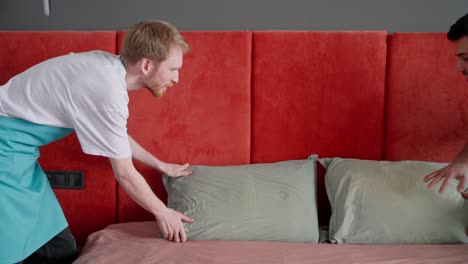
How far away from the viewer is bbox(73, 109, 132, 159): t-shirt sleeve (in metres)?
1.66

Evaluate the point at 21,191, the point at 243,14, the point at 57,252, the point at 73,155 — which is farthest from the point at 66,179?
the point at 243,14

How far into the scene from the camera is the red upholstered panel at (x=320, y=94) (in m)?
2.13

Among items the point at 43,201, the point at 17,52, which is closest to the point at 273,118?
the point at 43,201

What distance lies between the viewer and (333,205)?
2.01 m

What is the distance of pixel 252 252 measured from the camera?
5.78 feet

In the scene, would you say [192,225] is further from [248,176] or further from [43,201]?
[43,201]

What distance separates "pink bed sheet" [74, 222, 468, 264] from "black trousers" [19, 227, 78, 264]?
0.10 meters

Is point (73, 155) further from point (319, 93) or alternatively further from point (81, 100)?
point (319, 93)

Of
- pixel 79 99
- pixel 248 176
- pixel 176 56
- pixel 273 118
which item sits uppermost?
pixel 176 56

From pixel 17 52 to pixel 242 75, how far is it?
104 cm

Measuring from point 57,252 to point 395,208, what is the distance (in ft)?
4.37

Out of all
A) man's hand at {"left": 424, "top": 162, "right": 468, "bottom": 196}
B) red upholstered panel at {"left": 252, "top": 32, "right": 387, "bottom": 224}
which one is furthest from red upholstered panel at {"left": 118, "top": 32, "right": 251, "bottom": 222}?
man's hand at {"left": 424, "top": 162, "right": 468, "bottom": 196}

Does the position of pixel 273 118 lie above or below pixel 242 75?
below

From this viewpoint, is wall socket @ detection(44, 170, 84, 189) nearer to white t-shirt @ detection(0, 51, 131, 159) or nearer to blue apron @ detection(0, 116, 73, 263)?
blue apron @ detection(0, 116, 73, 263)
